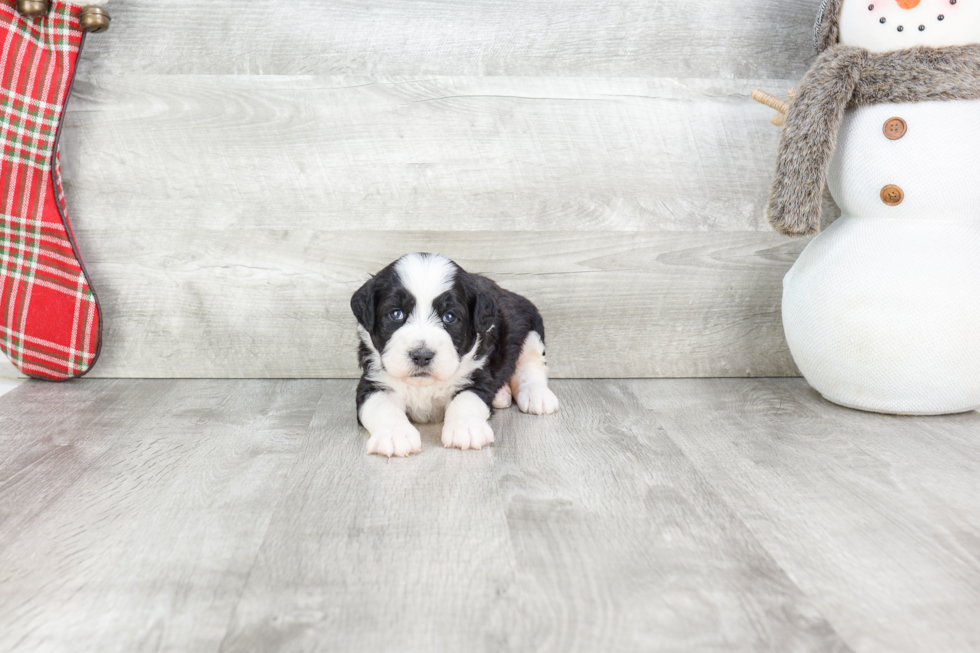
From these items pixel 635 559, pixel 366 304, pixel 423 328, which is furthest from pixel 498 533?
pixel 366 304

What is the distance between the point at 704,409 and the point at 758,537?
862 millimetres

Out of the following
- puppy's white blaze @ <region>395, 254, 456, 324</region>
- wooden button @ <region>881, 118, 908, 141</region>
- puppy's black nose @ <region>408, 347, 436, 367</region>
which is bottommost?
puppy's black nose @ <region>408, 347, 436, 367</region>

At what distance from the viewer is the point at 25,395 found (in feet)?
7.68

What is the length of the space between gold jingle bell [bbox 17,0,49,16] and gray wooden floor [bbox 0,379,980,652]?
3.78 feet

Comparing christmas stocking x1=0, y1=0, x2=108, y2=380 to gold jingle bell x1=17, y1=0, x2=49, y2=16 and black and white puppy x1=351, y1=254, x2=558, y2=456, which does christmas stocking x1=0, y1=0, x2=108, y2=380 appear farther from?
black and white puppy x1=351, y1=254, x2=558, y2=456

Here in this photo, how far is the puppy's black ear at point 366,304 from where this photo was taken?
2.00 meters

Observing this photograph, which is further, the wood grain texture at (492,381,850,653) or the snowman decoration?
the snowman decoration

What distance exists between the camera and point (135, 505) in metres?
1.55

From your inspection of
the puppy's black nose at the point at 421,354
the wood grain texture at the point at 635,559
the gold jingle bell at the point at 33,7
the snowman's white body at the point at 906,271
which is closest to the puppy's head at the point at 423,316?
the puppy's black nose at the point at 421,354

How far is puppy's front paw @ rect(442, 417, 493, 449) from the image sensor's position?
1.90 meters

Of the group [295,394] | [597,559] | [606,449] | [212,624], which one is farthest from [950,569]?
[295,394]

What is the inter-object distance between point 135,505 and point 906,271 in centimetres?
191

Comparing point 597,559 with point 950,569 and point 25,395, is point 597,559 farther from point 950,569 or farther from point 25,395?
point 25,395

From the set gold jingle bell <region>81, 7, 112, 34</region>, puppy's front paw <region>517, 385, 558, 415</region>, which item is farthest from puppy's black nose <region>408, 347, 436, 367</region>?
gold jingle bell <region>81, 7, 112, 34</region>
